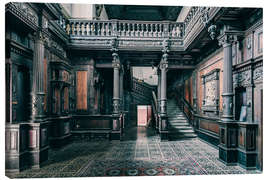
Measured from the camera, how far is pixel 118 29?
696 cm

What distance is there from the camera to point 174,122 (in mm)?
8109

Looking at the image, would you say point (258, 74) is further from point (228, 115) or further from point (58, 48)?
point (58, 48)

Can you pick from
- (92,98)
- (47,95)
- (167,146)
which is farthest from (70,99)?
(167,146)

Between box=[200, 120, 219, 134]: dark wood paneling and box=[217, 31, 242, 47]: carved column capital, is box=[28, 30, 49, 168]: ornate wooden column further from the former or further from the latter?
box=[200, 120, 219, 134]: dark wood paneling

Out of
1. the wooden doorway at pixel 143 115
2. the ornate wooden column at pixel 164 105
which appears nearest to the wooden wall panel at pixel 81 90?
the ornate wooden column at pixel 164 105

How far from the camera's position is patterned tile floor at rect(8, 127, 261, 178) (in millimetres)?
3643

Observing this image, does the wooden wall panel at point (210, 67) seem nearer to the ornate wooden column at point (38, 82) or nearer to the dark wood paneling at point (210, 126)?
the dark wood paneling at point (210, 126)

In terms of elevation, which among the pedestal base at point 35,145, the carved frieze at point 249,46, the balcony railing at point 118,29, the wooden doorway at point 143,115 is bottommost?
the wooden doorway at point 143,115

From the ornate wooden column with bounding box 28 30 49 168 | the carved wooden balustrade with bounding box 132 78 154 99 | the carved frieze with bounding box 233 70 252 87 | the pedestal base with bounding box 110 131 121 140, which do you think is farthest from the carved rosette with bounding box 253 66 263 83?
the carved wooden balustrade with bounding box 132 78 154 99

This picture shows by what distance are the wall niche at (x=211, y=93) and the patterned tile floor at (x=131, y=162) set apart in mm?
1433

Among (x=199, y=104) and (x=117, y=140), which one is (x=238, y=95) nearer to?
(x=199, y=104)

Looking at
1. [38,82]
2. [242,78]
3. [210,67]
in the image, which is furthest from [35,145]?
[210,67]

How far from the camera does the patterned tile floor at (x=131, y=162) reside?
12.0 ft

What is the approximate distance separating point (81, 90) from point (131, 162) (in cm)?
438
